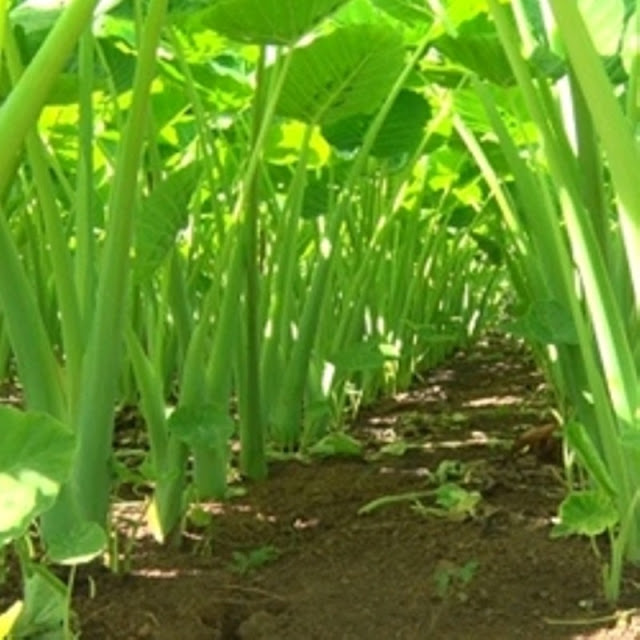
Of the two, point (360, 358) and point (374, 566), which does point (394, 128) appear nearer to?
point (360, 358)

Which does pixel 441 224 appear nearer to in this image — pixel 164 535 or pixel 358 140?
pixel 358 140

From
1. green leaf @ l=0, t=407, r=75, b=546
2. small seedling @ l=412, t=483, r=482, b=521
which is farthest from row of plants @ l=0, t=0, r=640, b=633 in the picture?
small seedling @ l=412, t=483, r=482, b=521

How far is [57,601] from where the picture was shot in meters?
0.81

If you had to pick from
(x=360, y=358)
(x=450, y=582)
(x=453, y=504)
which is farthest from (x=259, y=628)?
(x=360, y=358)

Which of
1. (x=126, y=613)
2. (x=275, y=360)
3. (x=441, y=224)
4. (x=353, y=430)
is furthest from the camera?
(x=441, y=224)

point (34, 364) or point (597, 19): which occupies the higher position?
point (597, 19)

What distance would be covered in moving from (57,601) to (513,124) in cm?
169

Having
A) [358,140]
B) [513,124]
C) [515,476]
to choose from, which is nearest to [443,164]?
[513,124]

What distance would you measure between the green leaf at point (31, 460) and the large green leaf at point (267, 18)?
57cm

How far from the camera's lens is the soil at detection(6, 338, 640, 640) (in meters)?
0.91

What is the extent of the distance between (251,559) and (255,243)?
1.27 ft

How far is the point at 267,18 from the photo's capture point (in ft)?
3.76

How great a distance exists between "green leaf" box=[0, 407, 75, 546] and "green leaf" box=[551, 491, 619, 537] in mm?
389

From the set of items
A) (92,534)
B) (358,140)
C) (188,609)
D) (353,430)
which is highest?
(358,140)
